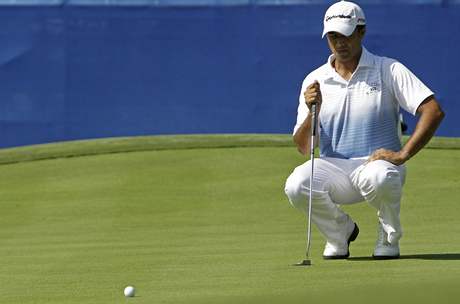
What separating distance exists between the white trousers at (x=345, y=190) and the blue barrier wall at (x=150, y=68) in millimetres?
8562

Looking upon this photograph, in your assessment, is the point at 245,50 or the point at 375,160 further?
the point at 245,50

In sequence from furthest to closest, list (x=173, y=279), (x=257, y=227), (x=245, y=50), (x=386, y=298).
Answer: (x=245, y=50) < (x=257, y=227) < (x=173, y=279) < (x=386, y=298)

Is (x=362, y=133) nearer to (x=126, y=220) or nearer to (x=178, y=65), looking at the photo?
(x=126, y=220)

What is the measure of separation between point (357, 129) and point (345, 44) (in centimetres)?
45

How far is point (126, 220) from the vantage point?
34.1 feet

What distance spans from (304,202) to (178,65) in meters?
9.10

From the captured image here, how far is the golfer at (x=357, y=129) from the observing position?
6793 mm

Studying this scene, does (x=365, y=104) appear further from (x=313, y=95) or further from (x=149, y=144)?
(x=149, y=144)

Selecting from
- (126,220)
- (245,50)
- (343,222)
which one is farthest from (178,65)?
(343,222)

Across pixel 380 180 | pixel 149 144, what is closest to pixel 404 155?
pixel 380 180

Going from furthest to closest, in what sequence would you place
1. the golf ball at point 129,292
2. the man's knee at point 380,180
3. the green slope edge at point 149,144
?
the green slope edge at point 149,144
the man's knee at point 380,180
the golf ball at point 129,292

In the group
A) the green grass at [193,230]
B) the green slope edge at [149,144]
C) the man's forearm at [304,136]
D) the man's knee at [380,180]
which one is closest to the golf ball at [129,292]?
the green grass at [193,230]

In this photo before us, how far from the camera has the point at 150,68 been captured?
15992 millimetres

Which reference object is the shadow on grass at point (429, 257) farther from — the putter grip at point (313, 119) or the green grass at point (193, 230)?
the putter grip at point (313, 119)
